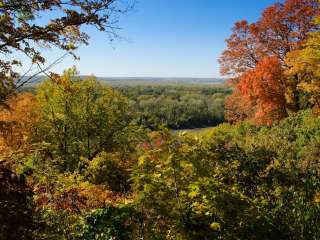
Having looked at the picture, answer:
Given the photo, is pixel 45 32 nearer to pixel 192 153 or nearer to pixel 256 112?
pixel 192 153

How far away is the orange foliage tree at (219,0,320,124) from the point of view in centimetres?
2938

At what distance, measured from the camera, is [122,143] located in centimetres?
3088

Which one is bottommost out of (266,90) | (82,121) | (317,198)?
(82,121)

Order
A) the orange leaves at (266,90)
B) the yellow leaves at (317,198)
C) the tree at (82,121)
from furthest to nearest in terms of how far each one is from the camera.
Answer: the orange leaves at (266,90) < the tree at (82,121) < the yellow leaves at (317,198)

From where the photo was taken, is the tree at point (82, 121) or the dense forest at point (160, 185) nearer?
the dense forest at point (160, 185)

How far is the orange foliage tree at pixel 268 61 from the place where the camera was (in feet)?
96.4

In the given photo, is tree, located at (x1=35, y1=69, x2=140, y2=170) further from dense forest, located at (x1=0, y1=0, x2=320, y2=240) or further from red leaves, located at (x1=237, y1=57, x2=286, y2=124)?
red leaves, located at (x1=237, y1=57, x2=286, y2=124)

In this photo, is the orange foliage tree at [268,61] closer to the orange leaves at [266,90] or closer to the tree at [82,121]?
the orange leaves at [266,90]

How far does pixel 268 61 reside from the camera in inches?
1153

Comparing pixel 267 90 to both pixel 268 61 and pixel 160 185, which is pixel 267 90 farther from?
pixel 160 185

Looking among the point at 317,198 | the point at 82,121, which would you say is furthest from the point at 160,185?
the point at 82,121

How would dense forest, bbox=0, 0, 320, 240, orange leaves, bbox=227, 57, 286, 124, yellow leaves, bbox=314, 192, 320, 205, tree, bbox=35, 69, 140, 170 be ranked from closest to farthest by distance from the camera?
dense forest, bbox=0, 0, 320, 240 < yellow leaves, bbox=314, 192, 320, 205 < tree, bbox=35, 69, 140, 170 < orange leaves, bbox=227, 57, 286, 124

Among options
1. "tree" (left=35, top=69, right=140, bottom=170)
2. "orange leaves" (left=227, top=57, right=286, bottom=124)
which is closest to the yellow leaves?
"orange leaves" (left=227, top=57, right=286, bottom=124)

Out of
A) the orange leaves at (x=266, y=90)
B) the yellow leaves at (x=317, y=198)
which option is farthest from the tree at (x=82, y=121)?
the yellow leaves at (x=317, y=198)
